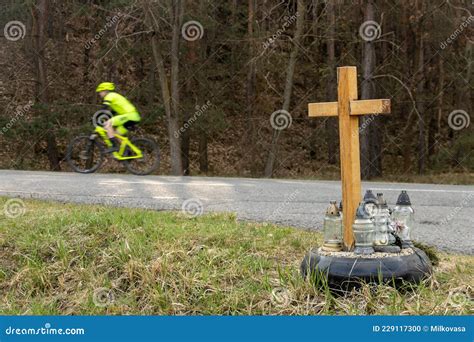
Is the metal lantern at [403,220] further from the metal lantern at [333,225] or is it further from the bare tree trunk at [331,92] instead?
the bare tree trunk at [331,92]

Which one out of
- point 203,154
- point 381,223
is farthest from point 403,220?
point 203,154

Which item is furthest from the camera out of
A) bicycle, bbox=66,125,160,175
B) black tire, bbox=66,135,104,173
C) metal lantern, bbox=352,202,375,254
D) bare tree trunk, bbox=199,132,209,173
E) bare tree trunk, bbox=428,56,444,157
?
bare tree trunk, bbox=428,56,444,157

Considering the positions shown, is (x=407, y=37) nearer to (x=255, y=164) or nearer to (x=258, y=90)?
(x=258, y=90)

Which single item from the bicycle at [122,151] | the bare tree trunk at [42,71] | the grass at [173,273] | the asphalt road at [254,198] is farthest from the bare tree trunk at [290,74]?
the grass at [173,273]

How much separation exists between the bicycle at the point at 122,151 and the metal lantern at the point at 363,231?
8.31 meters

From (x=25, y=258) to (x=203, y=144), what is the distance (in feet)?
62.6

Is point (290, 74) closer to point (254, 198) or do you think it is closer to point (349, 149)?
point (254, 198)

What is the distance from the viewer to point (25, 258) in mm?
5387

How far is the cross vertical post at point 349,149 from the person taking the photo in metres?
4.30

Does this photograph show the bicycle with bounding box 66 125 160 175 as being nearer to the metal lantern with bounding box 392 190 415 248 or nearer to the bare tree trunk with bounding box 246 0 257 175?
the metal lantern with bounding box 392 190 415 248

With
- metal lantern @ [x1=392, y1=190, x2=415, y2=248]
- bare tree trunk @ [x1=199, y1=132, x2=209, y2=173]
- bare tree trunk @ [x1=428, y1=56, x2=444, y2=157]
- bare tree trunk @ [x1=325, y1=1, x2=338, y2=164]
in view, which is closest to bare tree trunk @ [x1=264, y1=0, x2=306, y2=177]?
bare tree trunk @ [x1=325, y1=1, x2=338, y2=164]

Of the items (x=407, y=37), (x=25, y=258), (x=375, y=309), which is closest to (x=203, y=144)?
(x=407, y=37)

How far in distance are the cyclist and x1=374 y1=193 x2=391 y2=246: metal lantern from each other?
7.98 meters

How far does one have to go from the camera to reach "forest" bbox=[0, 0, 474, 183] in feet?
70.0
